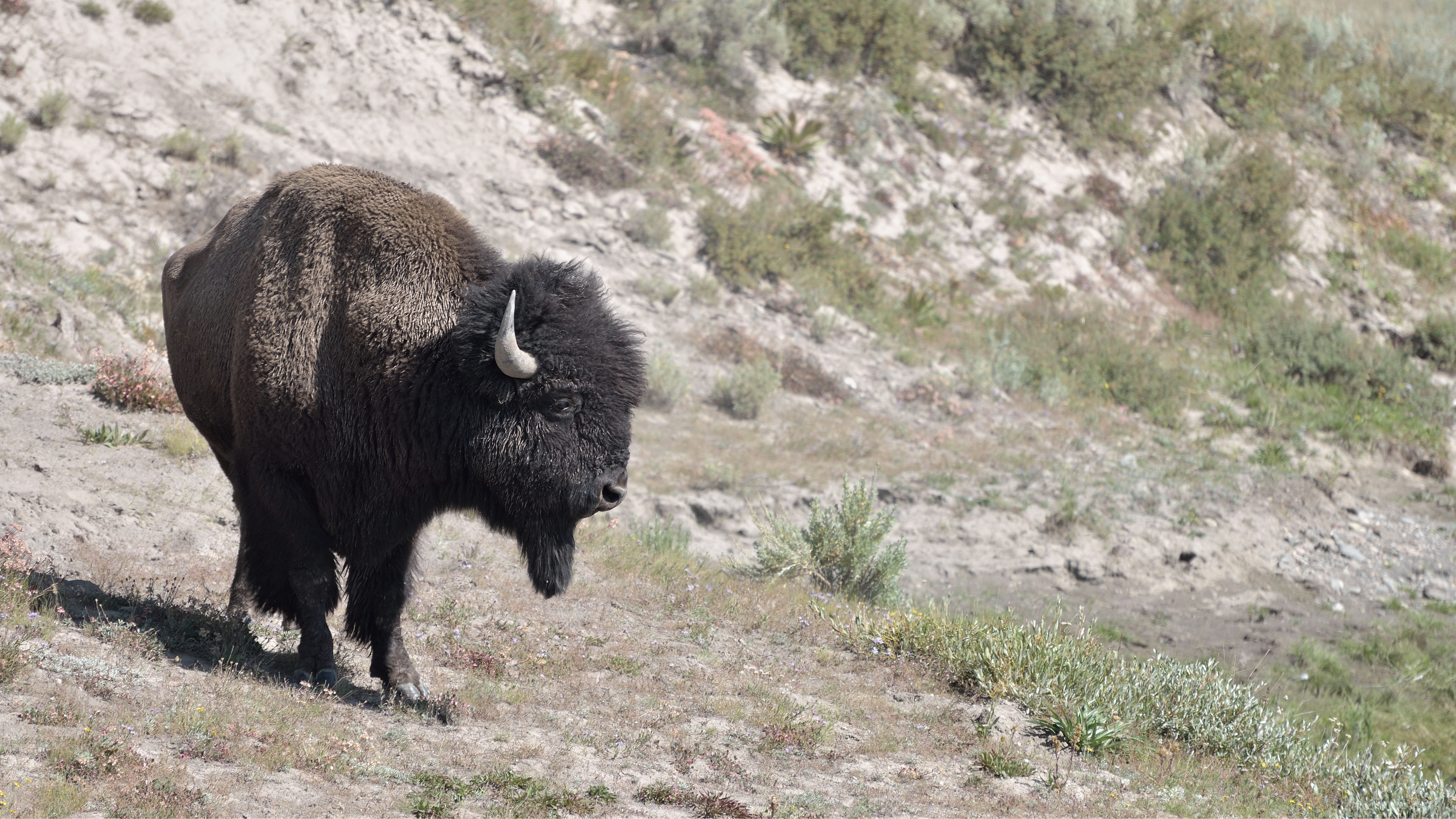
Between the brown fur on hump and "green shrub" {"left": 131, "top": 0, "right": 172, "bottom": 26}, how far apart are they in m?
11.1

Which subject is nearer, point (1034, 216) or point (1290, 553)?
point (1290, 553)

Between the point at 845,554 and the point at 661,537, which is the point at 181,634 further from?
the point at 845,554

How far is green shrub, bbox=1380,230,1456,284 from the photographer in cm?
2277

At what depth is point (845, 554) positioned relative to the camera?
9.63m

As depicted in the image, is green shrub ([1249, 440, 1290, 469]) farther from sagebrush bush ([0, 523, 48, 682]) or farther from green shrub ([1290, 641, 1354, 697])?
sagebrush bush ([0, 523, 48, 682])

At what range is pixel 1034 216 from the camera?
20.6 m

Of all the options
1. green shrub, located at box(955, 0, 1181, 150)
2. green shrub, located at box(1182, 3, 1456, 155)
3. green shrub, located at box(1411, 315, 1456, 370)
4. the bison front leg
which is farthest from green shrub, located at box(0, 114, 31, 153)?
green shrub, located at box(1182, 3, 1456, 155)

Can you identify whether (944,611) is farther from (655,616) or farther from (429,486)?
(429,486)

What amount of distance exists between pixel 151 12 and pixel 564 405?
13.1 m

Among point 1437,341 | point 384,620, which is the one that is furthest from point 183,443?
point 1437,341

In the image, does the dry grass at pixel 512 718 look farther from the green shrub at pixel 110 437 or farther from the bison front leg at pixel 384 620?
the green shrub at pixel 110 437

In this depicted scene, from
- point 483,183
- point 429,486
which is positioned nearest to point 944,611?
point 429,486

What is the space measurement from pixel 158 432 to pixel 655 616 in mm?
4399

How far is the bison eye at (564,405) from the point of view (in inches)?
207
